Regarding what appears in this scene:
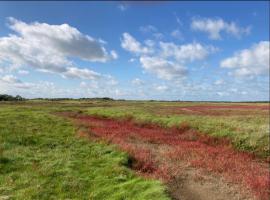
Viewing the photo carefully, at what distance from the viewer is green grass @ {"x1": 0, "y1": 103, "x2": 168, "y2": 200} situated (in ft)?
41.9

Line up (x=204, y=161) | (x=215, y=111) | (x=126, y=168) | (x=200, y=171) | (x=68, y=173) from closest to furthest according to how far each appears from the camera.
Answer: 1. (x=68, y=173)
2. (x=126, y=168)
3. (x=200, y=171)
4. (x=204, y=161)
5. (x=215, y=111)

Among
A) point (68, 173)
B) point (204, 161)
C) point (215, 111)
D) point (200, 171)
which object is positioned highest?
point (215, 111)

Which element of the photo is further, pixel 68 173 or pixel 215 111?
pixel 215 111

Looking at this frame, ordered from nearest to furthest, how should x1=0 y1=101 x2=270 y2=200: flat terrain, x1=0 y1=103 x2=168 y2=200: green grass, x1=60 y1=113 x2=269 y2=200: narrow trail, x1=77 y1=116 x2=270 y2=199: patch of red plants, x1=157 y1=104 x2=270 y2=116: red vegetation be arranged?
x1=0 y1=103 x2=168 y2=200: green grass
x1=0 y1=101 x2=270 y2=200: flat terrain
x1=60 y1=113 x2=269 y2=200: narrow trail
x1=77 y1=116 x2=270 y2=199: patch of red plants
x1=157 y1=104 x2=270 y2=116: red vegetation

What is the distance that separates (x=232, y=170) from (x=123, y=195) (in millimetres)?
8922

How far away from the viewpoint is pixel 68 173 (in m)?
15.5

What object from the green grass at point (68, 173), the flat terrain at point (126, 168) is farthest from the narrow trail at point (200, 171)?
the green grass at point (68, 173)

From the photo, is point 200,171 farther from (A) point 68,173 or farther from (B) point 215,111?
(B) point 215,111

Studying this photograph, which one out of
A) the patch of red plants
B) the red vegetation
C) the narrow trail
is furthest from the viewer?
the red vegetation

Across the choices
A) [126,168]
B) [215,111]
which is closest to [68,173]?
[126,168]

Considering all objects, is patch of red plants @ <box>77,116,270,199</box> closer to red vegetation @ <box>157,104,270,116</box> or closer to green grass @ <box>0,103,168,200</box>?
green grass @ <box>0,103,168,200</box>

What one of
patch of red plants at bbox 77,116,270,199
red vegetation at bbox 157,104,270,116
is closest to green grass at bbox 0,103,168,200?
patch of red plants at bbox 77,116,270,199

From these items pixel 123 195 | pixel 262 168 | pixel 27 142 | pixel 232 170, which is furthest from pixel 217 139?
pixel 123 195

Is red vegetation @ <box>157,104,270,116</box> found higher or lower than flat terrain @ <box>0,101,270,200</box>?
higher
